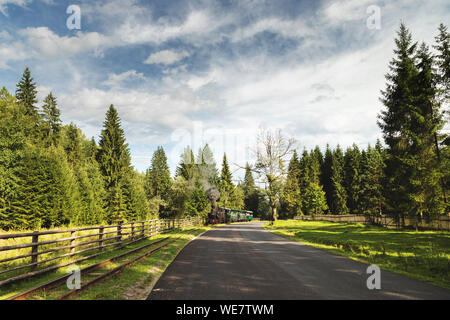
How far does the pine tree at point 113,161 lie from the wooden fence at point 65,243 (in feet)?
41.7

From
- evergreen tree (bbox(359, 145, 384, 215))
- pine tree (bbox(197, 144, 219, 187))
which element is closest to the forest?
evergreen tree (bbox(359, 145, 384, 215))

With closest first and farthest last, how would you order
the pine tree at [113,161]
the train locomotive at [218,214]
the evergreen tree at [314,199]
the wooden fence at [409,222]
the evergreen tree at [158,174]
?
the wooden fence at [409,222], the pine tree at [113,161], the train locomotive at [218,214], the evergreen tree at [314,199], the evergreen tree at [158,174]

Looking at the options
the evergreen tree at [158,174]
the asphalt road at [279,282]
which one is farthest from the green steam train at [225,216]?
the asphalt road at [279,282]

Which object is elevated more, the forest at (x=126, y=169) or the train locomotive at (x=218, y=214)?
the forest at (x=126, y=169)

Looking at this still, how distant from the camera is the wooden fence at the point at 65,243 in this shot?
7125 mm

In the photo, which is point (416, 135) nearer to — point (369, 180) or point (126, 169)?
point (369, 180)

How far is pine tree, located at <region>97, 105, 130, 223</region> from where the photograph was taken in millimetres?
40156

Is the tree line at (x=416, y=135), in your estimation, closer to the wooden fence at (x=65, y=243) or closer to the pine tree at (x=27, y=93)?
the wooden fence at (x=65, y=243)

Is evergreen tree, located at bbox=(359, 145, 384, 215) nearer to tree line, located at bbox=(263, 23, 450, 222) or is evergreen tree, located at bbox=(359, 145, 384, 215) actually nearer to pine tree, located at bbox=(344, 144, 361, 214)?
pine tree, located at bbox=(344, 144, 361, 214)

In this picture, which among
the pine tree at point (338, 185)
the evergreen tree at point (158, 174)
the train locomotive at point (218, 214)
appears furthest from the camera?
the evergreen tree at point (158, 174)

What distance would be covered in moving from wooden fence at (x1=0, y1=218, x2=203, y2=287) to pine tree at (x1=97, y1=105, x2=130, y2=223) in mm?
12709

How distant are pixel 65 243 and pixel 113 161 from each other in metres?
32.7

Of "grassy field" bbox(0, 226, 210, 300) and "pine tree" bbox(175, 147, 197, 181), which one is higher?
"pine tree" bbox(175, 147, 197, 181)
